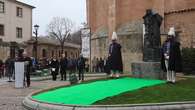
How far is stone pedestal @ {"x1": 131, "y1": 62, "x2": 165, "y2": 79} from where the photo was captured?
17.0 meters

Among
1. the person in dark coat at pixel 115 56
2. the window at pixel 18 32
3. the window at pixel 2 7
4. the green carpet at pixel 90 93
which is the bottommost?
the green carpet at pixel 90 93

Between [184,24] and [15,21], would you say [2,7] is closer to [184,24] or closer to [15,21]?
[15,21]

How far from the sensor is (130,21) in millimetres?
38594

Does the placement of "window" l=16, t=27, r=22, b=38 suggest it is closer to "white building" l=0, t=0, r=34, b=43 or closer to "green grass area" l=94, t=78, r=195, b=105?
"white building" l=0, t=0, r=34, b=43

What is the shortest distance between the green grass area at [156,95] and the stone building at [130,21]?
1888 centimetres

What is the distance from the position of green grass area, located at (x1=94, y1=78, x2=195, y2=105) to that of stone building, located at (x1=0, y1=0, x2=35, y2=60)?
150 feet

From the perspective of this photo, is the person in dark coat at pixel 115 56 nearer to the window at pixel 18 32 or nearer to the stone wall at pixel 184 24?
the stone wall at pixel 184 24

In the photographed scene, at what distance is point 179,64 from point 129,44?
876 inches

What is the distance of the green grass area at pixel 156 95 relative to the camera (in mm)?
11672

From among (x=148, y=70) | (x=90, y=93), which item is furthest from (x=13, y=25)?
(x=90, y=93)

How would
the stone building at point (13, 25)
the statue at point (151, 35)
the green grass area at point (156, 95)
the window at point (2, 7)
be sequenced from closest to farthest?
the green grass area at point (156, 95), the statue at point (151, 35), the stone building at point (13, 25), the window at point (2, 7)

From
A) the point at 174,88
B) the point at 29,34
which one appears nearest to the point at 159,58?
the point at 174,88

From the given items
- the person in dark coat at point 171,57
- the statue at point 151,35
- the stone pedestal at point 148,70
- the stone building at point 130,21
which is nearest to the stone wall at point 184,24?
the stone building at point 130,21

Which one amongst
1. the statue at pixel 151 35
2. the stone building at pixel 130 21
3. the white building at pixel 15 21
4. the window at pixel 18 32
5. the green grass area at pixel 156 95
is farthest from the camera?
the window at pixel 18 32
